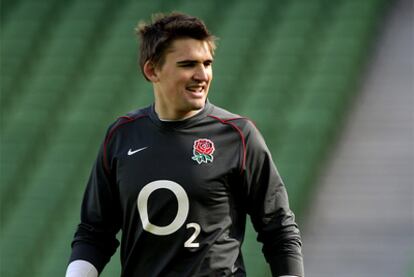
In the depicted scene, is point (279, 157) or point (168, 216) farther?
point (279, 157)

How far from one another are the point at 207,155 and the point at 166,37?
1.17 feet

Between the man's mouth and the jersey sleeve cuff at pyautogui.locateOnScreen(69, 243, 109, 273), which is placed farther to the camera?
the jersey sleeve cuff at pyautogui.locateOnScreen(69, 243, 109, 273)

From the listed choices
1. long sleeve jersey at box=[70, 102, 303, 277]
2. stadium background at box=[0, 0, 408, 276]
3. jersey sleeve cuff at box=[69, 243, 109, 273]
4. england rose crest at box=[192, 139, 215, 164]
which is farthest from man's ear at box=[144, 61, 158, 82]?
stadium background at box=[0, 0, 408, 276]

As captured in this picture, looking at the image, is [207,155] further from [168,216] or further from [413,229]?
[413,229]

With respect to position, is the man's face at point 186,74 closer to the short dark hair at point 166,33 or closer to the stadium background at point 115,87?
the short dark hair at point 166,33

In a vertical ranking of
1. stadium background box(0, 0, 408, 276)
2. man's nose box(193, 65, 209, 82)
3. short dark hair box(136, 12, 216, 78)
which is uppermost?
stadium background box(0, 0, 408, 276)

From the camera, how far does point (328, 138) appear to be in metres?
7.78

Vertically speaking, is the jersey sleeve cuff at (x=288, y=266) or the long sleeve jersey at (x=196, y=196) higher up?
the long sleeve jersey at (x=196, y=196)

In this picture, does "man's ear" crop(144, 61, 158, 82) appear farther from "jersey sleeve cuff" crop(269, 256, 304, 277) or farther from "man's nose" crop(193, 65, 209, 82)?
"jersey sleeve cuff" crop(269, 256, 304, 277)

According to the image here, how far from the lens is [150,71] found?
2750 millimetres

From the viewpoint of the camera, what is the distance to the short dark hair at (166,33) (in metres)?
2.67

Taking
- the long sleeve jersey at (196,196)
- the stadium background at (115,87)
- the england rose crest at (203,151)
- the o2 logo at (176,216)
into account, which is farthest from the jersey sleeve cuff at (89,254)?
the stadium background at (115,87)

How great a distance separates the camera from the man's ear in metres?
2.74

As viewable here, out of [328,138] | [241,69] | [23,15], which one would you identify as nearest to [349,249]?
[328,138]
